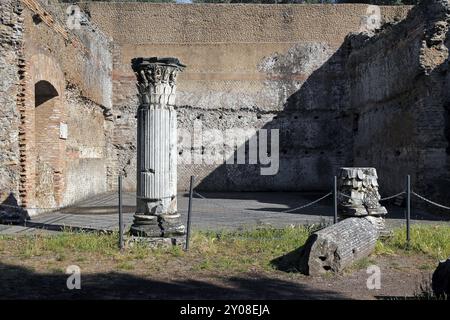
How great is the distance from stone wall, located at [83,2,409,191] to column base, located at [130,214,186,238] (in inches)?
422

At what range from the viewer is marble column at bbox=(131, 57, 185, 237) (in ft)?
A: 25.3

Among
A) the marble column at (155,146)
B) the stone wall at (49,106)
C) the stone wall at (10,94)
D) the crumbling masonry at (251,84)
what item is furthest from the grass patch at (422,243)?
the stone wall at (10,94)

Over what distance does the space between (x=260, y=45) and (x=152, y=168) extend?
1185cm

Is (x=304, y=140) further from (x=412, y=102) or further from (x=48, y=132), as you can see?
(x=48, y=132)

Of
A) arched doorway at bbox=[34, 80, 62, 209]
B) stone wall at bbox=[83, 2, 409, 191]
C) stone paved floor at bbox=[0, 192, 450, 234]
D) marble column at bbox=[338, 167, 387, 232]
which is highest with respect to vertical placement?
stone wall at bbox=[83, 2, 409, 191]

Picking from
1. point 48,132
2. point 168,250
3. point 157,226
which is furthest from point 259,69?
point 168,250

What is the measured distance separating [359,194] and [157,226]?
3.27m

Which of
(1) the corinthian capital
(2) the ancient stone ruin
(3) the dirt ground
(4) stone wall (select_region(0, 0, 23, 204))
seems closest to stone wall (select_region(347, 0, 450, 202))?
(2) the ancient stone ruin

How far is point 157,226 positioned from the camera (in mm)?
7633

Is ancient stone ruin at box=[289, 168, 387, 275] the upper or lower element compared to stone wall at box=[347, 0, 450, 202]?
lower

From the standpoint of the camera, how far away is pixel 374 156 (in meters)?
15.4

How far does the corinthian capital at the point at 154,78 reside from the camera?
25.4 feet

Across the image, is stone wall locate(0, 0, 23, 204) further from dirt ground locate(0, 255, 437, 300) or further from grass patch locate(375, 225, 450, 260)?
grass patch locate(375, 225, 450, 260)

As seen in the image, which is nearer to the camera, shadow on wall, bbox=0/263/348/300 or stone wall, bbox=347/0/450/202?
shadow on wall, bbox=0/263/348/300
